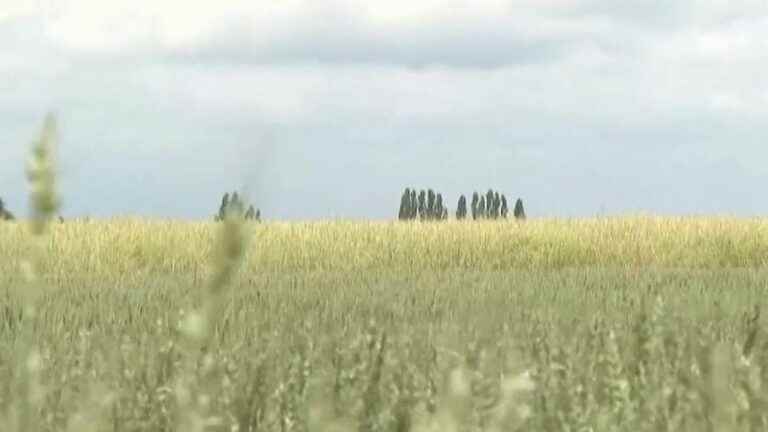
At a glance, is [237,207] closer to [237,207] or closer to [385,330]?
[237,207]

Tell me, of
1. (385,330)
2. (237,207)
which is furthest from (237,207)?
(385,330)

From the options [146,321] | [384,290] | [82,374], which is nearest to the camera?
[82,374]

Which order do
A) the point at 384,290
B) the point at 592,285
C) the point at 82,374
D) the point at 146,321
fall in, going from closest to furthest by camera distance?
the point at 82,374, the point at 146,321, the point at 384,290, the point at 592,285

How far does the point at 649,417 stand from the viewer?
371 centimetres

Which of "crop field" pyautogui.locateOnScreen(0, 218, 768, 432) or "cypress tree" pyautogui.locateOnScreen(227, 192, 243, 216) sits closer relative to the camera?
"cypress tree" pyautogui.locateOnScreen(227, 192, 243, 216)

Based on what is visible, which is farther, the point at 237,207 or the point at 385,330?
the point at 385,330

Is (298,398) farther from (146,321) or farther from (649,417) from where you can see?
(146,321)

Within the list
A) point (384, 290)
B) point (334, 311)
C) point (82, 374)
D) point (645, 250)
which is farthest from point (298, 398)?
point (645, 250)

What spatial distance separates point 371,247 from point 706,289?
25.7ft

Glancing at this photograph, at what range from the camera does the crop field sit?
211 cm

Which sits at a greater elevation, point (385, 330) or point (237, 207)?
point (237, 207)

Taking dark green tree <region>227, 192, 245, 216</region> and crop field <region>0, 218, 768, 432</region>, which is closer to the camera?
dark green tree <region>227, 192, 245, 216</region>

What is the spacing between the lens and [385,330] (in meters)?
4.01

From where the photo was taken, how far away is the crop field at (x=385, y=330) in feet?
6.91
